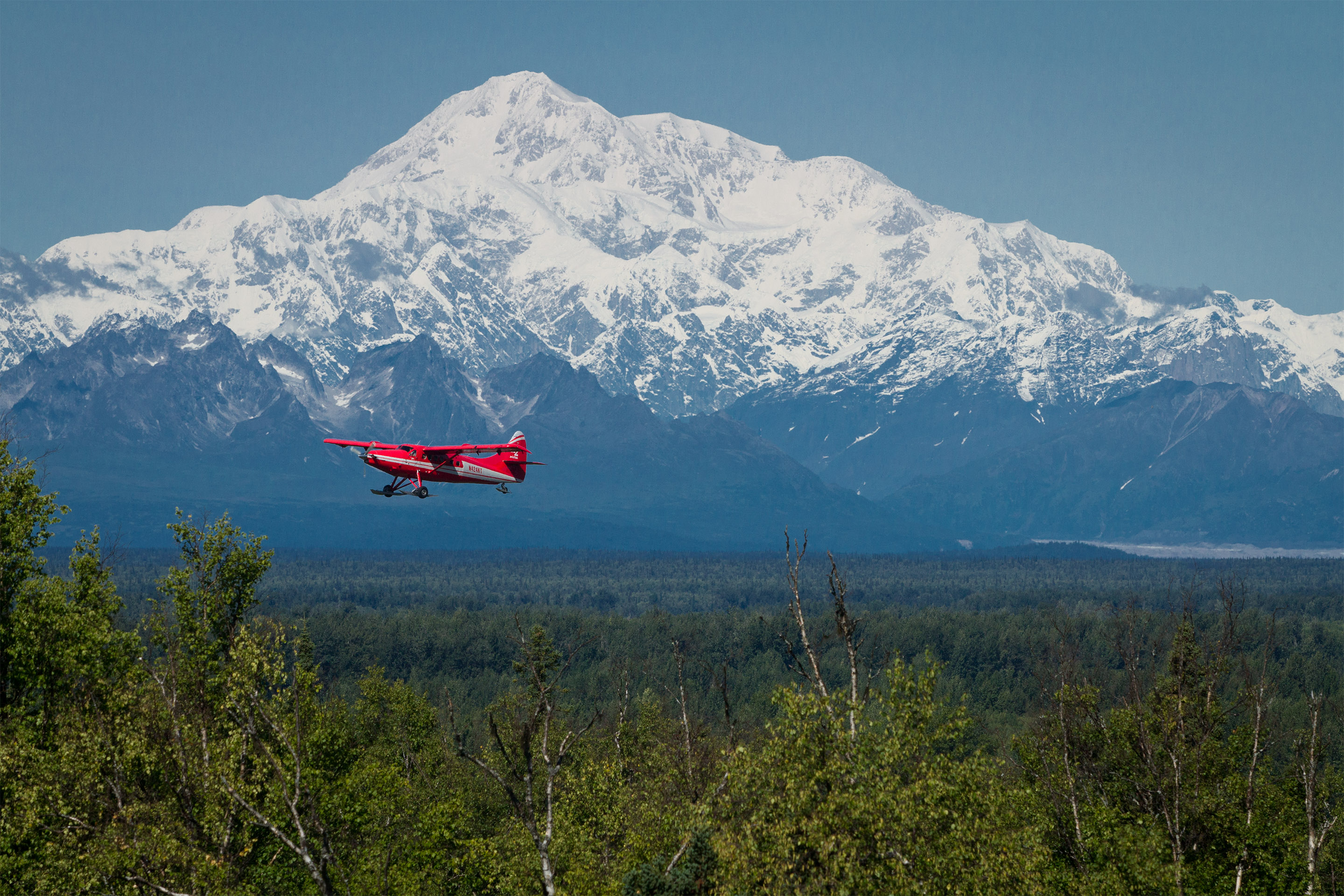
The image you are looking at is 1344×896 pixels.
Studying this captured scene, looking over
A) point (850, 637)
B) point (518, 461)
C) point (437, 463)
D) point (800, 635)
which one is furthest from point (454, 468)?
point (850, 637)

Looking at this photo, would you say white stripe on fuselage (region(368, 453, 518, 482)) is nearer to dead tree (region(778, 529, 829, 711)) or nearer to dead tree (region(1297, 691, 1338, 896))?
dead tree (region(778, 529, 829, 711))

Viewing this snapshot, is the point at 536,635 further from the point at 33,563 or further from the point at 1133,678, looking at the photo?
the point at 1133,678

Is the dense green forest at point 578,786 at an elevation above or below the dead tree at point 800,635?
below

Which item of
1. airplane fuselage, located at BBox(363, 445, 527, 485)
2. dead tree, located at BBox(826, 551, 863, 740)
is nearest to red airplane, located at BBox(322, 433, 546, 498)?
airplane fuselage, located at BBox(363, 445, 527, 485)

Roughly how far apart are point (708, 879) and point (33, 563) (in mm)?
29625

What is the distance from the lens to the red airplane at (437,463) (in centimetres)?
7700

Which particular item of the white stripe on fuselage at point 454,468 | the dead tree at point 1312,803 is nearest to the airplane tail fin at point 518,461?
the white stripe on fuselage at point 454,468

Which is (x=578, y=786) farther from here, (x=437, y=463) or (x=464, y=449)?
(x=437, y=463)

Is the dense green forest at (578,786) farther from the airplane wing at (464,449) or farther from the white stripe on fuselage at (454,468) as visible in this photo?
the airplane wing at (464,449)

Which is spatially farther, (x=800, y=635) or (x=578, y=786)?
(x=578, y=786)

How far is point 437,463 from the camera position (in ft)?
262

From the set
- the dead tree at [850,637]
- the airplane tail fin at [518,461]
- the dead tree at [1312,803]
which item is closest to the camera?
the dead tree at [850,637]

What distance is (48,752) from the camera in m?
45.1

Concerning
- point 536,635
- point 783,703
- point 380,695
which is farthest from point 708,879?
point 380,695
